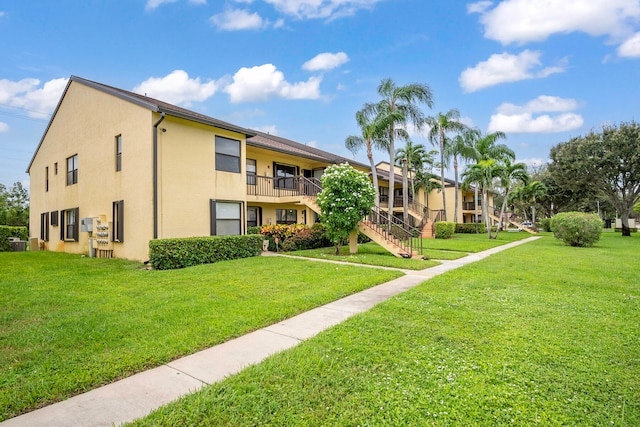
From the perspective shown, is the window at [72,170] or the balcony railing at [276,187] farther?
the balcony railing at [276,187]

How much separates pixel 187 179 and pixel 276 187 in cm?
627

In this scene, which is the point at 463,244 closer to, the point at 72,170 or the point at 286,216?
the point at 286,216

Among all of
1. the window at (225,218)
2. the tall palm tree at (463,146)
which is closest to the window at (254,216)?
the window at (225,218)

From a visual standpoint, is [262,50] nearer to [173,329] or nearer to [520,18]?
[520,18]

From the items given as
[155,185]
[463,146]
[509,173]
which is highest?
[463,146]

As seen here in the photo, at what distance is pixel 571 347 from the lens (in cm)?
391

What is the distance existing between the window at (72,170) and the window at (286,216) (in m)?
10.1

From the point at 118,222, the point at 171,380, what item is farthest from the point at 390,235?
the point at 171,380

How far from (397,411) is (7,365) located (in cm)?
416

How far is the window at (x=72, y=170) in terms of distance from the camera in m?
15.4

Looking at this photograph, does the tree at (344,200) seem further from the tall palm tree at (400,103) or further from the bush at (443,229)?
the bush at (443,229)

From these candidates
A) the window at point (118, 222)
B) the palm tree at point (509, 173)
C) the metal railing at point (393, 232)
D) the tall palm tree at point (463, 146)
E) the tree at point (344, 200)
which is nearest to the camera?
the window at point (118, 222)

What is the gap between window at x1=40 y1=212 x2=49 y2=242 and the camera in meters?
17.7

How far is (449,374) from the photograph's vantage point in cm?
325
